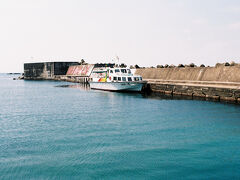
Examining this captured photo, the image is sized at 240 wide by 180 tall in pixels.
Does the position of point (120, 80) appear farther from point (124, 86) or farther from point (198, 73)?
point (198, 73)

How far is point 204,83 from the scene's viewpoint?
4166cm

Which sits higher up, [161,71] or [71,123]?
[161,71]

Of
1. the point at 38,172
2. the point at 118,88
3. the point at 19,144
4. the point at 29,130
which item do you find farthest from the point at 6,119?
the point at 118,88

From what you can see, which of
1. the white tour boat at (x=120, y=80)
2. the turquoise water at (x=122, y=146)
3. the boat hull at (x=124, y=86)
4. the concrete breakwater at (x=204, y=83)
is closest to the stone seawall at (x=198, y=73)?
the concrete breakwater at (x=204, y=83)

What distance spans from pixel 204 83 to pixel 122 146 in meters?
28.9

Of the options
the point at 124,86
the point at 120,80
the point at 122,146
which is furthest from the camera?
the point at 120,80

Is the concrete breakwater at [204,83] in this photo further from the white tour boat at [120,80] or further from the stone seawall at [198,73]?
the white tour boat at [120,80]

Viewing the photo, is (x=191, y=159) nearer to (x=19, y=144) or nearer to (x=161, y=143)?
(x=161, y=143)

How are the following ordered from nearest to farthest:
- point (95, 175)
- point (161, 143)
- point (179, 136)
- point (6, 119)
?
point (95, 175), point (161, 143), point (179, 136), point (6, 119)

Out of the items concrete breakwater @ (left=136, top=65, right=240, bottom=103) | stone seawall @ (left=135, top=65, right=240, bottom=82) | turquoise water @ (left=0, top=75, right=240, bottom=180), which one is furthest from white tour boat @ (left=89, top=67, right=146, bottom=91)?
turquoise water @ (left=0, top=75, right=240, bottom=180)

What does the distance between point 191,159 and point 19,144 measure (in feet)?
35.5

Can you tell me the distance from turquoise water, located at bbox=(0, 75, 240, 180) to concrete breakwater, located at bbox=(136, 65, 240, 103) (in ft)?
28.7

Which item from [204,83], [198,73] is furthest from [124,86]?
[204,83]

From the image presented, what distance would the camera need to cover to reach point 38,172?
497 inches
